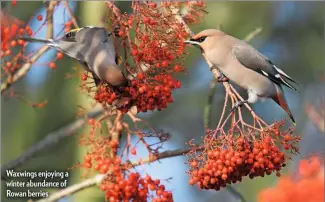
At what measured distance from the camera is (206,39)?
5.00ft

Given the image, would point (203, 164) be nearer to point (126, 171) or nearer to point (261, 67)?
point (126, 171)

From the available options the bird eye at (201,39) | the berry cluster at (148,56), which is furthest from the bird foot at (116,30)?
the bird eye at (201,39)

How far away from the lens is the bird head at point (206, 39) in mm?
1502

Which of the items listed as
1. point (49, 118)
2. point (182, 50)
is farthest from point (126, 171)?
point (49, 118)

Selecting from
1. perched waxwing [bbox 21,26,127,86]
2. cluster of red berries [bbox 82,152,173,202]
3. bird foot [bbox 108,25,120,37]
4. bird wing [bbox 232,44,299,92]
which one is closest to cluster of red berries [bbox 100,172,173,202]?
cluster of red berries [bbox 82,152,173,202]

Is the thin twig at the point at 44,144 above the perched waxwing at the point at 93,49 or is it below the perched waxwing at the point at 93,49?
below

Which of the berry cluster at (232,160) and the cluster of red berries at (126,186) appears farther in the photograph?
the cluster of red berries at (126,186)

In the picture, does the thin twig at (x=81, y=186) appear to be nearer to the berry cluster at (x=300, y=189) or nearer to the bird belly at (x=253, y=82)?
the bird belly at (x=253, y=82)

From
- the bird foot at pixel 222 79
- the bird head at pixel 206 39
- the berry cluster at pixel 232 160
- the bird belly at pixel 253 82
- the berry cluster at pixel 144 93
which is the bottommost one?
the berry cluster at pixel 232 160

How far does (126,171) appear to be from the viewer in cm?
139

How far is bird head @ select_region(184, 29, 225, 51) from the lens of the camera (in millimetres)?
1502

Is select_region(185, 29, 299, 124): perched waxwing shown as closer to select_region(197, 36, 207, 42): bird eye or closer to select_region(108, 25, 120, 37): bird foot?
select_region(197, 36, 207, 42): bird eye

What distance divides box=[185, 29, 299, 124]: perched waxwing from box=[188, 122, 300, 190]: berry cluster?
32 cm

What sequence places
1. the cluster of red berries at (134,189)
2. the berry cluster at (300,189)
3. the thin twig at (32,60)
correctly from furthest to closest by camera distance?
the thin twig at (32,60) → the cluster of red berries at (134,189) → the berry cluster at (300,189)
